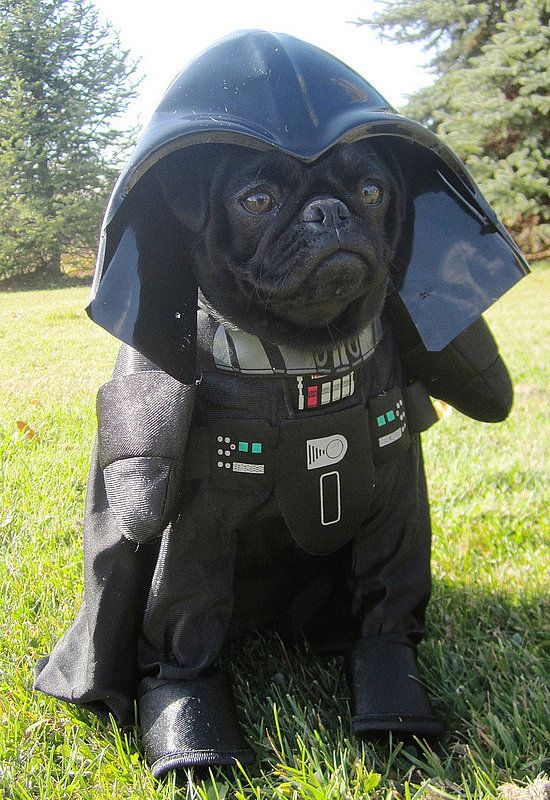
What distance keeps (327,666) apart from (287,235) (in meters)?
0.82

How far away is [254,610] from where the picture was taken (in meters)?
1.42

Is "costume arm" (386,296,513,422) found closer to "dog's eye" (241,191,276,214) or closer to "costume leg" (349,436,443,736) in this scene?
"costume leg" (349,436,443,736)

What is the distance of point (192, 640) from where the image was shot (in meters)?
1.20

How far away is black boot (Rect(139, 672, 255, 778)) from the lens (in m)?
1.10

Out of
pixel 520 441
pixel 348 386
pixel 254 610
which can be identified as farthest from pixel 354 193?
pixel 520 441

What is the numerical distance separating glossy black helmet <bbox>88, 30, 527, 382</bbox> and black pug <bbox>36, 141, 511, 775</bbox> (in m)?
0.04

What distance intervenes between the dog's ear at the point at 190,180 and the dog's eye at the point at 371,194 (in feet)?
0.71

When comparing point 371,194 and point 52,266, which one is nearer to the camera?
point 371,194

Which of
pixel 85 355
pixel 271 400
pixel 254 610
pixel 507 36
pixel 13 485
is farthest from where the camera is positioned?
pixel 507 36

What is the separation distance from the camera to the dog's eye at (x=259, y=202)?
1.03 m

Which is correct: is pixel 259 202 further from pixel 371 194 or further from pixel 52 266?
pixel 52 266

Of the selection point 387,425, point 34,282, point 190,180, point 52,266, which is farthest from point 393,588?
point 34,282

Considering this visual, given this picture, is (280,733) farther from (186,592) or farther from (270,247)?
(270,247)

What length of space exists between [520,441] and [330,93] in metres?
1.81
